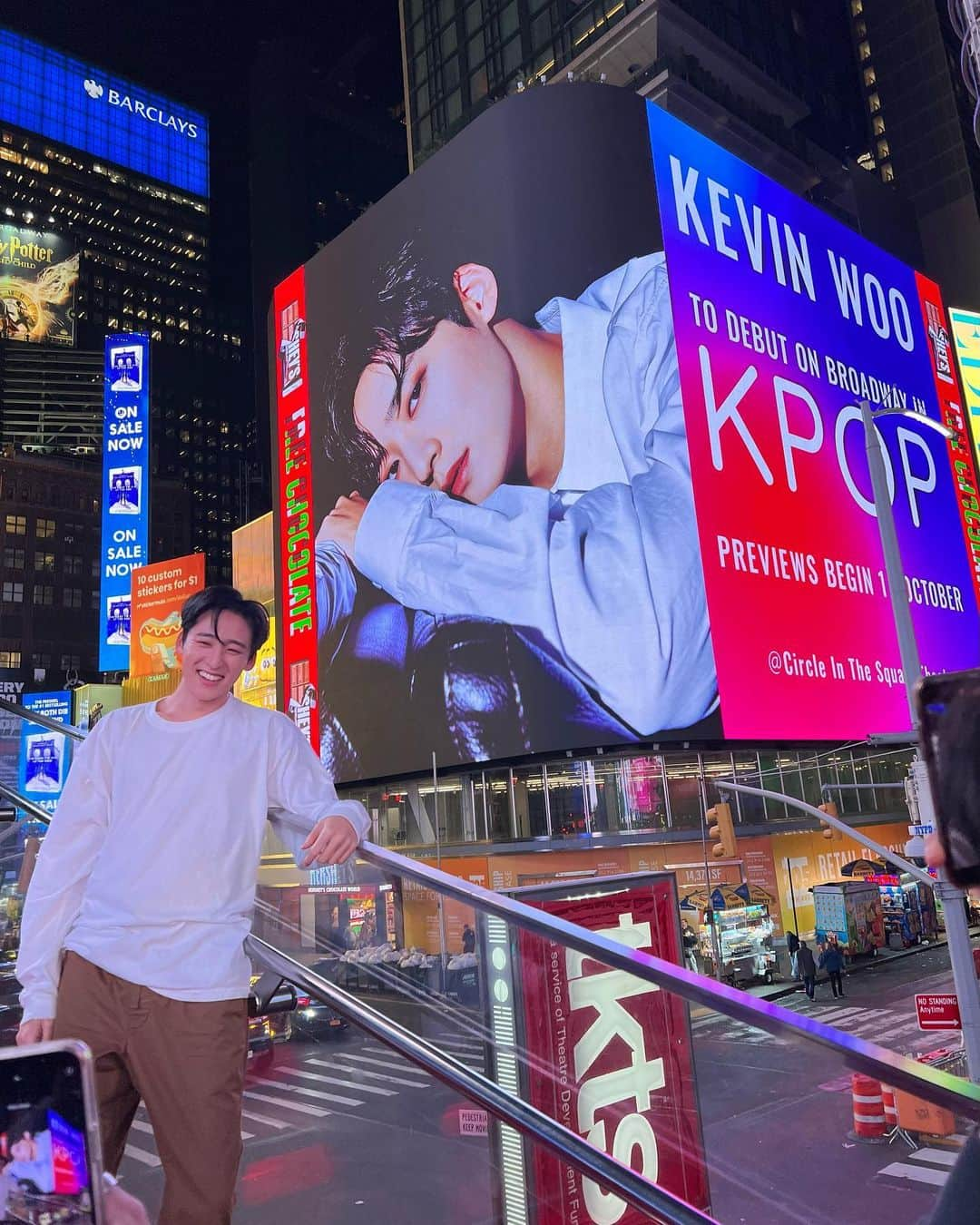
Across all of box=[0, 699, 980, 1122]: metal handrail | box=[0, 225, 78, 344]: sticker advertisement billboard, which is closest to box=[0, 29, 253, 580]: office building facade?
box=[0, 225, 78, 344]: sticker advertisement billboard

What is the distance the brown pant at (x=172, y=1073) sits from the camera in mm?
2668

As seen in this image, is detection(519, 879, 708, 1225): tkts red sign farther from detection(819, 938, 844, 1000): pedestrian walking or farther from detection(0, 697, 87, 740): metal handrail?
detection(819, 938, 844, 1000): pedestrian walking

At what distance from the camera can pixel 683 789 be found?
2947cm

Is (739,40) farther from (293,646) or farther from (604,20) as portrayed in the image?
(293,646)

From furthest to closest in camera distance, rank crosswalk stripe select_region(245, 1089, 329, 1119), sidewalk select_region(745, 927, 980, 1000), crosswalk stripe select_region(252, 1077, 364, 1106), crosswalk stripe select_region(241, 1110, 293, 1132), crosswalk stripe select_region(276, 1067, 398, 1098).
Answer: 1. sidewalk select_region(745, 927, 980, 1000)
2. crosswalk stripe select_region(241, 1110, 293, 1132)
3. crosswalk stripe select_region(245, 1089, 329, 1119)
4. crosswalk stripe select_region(252, 1077, 364, 1106)
5. crosswalk stripe select_region(276, 1067, 398, 1098)

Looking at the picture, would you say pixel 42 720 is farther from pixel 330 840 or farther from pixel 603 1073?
pixel 603 1073

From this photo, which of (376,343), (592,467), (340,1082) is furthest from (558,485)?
(340,1082)

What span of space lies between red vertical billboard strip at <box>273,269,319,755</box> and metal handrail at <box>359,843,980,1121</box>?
34.2 meters

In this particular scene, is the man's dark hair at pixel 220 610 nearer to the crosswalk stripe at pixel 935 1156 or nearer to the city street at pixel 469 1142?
the city street at pixel 469 1142

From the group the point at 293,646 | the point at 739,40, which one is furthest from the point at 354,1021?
the point at 739,40

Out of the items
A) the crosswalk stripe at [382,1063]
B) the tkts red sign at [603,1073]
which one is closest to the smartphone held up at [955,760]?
the tkts red sign at [603,1073]

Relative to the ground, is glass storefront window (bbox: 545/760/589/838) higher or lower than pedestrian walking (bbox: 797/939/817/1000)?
higher

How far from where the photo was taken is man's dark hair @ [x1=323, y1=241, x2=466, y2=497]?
111 feet

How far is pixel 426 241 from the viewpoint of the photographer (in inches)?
1351
